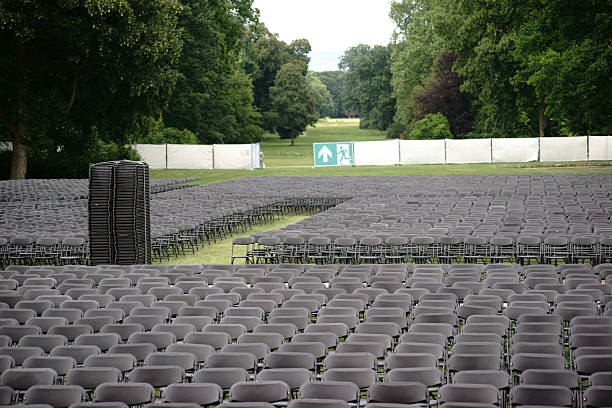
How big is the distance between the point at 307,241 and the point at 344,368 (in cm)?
899

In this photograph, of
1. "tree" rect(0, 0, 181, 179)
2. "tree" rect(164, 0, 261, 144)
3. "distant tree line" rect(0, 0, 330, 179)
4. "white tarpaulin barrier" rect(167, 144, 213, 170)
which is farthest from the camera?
"tree" rect(164, 0, 261, 144)

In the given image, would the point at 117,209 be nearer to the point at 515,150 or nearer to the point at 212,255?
the point at 212,255

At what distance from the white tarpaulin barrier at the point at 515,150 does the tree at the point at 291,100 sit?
1635 inches

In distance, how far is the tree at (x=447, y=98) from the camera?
63656mm

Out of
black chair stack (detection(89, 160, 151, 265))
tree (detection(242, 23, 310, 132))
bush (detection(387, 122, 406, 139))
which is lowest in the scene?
black chair stack (detection(89, 160, 151, 265))

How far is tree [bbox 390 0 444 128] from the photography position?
70.9 metres

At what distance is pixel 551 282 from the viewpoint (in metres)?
9.95

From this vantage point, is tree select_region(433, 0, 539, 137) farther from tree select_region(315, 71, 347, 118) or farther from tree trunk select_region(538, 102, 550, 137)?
tree select_region(315, 71, 347, 118)

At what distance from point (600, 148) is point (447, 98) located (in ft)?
71.0

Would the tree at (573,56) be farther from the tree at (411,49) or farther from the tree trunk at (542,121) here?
the tree at (411,49)

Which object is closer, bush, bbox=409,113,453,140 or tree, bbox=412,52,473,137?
bush, bbox=409,113,453,140

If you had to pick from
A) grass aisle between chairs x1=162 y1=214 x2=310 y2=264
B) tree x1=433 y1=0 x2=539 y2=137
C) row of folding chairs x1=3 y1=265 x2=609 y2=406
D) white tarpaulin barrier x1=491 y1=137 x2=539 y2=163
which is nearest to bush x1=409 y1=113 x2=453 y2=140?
tree x1=433 y1=0 x2=539 y2=137

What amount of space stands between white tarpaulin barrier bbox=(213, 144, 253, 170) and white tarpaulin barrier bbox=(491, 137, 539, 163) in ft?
51.2

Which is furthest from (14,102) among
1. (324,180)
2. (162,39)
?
(324,180)
